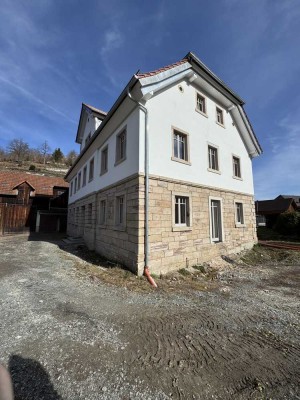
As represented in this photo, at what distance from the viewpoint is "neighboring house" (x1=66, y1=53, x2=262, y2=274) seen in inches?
301

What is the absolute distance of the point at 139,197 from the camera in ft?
24.1

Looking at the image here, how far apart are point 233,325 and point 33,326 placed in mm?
3928

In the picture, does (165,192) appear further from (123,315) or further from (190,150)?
(123,315)

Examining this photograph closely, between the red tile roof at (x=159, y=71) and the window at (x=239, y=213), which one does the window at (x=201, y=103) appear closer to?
the red tile roof at (x=159, y=71)

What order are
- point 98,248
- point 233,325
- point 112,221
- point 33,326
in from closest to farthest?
point 33,326
point 233,325
point 112,221
point 98,248

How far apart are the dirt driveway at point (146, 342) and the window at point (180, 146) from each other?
5.72m

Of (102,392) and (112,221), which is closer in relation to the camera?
(102,392)

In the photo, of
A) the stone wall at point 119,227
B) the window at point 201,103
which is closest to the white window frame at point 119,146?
the stone wall at point 119,227

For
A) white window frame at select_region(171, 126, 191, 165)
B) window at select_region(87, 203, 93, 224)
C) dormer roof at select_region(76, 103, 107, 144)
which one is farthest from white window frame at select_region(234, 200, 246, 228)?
dormer roof at select_region(76, 103, 107, 144)

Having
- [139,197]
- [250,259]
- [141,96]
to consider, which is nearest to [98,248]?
[139,197]

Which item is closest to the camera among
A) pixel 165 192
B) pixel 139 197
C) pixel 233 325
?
pixel 233 325

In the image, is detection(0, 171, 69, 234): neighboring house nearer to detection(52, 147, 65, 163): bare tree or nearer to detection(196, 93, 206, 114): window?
detection(196, 93, 206, 114): window

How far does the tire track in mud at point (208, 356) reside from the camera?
2656mm

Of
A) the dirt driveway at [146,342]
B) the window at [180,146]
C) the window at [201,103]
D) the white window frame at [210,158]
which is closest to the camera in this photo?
the dirt driveway at [146,342]
